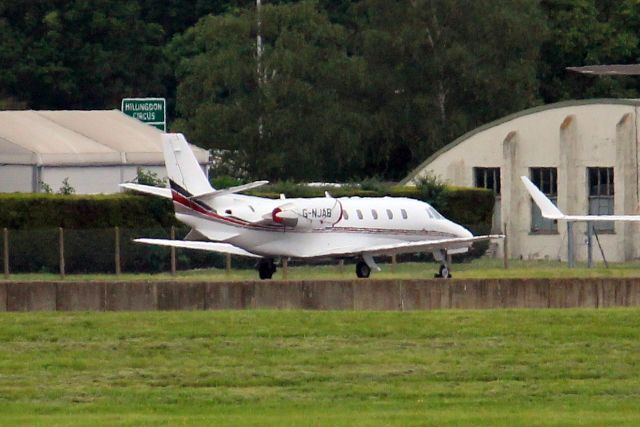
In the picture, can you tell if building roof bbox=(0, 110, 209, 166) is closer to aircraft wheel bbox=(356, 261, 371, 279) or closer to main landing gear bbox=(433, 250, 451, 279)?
aircraft wheel bbox=(356, 261, 371, 279)

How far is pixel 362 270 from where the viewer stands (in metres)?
44.4

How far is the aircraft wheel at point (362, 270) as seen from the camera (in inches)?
1743

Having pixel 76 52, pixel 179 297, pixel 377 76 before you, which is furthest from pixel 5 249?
pixel 76 52

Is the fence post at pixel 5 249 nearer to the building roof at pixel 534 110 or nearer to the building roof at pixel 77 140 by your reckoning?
the building roof at pixel 77 140

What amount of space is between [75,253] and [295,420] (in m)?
28.2

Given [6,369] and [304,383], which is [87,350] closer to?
[6,369]

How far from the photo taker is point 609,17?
83875 millimetres

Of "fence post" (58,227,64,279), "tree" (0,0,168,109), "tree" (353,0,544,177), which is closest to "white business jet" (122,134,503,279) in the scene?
"fence post" (58,227,64,279)

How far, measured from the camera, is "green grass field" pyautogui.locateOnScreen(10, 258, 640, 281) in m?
44.0

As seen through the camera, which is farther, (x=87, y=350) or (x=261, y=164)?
(x=261, y=164)

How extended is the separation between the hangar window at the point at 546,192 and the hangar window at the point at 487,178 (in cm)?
126

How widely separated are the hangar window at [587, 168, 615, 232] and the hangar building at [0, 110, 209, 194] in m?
11.9

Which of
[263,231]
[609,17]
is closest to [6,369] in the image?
[263,231]

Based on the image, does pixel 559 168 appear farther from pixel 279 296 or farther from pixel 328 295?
pixel 279 296
